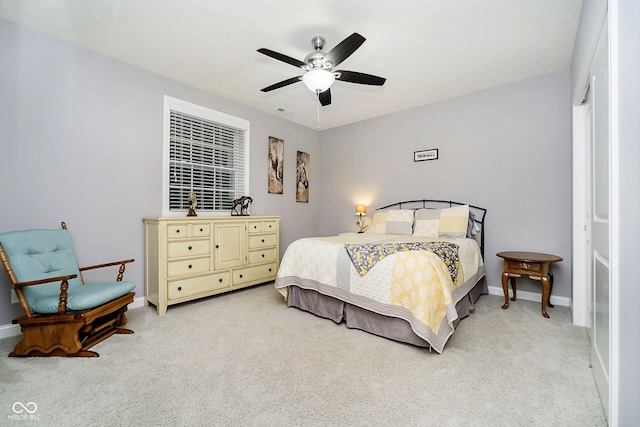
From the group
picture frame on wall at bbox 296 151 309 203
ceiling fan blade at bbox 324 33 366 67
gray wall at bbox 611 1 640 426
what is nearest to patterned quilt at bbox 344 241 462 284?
gray wall at bbox 611 1 640 426

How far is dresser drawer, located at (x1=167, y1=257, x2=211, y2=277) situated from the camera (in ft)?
10.5

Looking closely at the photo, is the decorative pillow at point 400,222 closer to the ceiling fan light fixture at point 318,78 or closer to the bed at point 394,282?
the bed at point 394,282

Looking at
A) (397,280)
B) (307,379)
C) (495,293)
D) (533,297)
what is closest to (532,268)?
(533,297)

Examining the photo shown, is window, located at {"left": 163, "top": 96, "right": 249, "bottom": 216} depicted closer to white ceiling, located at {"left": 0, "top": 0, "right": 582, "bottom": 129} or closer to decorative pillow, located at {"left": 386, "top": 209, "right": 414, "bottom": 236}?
white ceiling, located at {"left": 0, "top": 0, "right": 582, "bottom": 129}

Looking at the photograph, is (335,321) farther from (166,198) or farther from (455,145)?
(455,145)

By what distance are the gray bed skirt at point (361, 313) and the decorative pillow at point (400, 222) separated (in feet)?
3.79

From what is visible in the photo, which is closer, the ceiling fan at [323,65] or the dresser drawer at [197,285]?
the ceiling fan at [323,65]

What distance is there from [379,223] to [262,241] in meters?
1.83

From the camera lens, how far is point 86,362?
209 centimetres

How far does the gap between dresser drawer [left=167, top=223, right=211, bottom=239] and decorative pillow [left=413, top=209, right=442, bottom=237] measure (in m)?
2.81

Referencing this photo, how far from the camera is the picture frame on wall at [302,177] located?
542 cm

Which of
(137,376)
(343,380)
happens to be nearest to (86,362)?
(137,376)

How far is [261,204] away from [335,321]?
8.41 ft

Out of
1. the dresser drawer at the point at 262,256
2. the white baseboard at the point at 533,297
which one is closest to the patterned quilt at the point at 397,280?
the white baseboard at the point at 533,297
